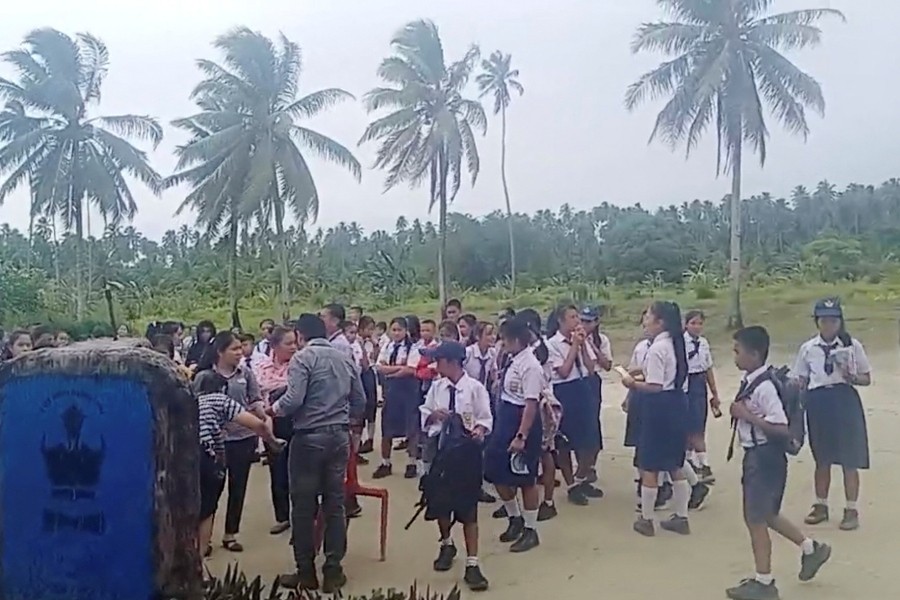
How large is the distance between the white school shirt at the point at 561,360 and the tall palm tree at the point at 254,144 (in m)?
18.0

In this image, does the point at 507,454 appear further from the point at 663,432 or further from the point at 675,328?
the point at 675,328

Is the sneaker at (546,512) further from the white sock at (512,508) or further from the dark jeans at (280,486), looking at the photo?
the dark jeans at (280,486)

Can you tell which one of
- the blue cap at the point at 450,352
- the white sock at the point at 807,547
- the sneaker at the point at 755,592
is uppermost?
the blue cap at the point at 450,352

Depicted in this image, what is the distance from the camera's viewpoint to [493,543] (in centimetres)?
682

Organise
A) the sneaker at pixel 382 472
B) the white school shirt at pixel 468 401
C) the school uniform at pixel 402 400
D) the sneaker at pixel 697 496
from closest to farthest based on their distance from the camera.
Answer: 1. the white school shirt at pixel 468 401
2. the sneaker at pixel 697 496
3. the sneaker at pixel 382 472
4. the school uniform at pixel 402 400

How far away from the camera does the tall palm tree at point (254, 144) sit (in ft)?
83.8

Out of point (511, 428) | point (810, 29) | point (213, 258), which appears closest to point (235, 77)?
point (213, 258)

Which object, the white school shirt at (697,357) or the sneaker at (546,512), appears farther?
the white school shirt at (697,357)

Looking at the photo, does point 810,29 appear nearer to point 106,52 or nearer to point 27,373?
point 106,52

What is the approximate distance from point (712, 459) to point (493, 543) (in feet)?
11.7

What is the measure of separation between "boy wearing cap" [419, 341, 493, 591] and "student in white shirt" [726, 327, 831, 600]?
146cm

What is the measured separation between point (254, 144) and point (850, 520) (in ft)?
69.7

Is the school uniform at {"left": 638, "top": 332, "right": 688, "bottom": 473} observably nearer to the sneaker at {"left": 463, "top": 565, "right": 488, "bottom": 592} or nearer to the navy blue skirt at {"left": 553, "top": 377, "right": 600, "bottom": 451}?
the navy blue skirt at {"left": 553, "top": 377, "right": 600, "bottom": 451}

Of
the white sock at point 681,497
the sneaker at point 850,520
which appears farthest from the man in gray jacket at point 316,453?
the sneaker at point 850,520
